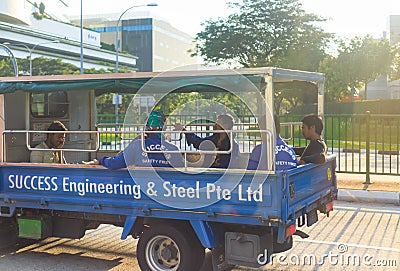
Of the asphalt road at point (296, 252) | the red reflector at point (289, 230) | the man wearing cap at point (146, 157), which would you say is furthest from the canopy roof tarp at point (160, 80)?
the asphalt road at point (296, 252)

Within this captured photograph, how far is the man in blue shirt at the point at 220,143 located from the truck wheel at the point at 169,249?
0.92 m

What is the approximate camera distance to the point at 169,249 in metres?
5.78

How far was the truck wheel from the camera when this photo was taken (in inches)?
221

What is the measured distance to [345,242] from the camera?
24.6 ft

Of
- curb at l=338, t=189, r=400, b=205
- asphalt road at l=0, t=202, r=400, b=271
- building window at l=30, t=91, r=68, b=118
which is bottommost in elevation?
asphalt road at l=0, t=202, r=400, b=271

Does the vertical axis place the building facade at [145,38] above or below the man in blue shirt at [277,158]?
above

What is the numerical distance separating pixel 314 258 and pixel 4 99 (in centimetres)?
430

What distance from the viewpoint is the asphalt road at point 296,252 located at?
650 cm

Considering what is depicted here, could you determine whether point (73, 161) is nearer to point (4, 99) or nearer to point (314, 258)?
point (4, 99)

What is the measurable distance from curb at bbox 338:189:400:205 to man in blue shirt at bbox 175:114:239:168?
4421 millimetres

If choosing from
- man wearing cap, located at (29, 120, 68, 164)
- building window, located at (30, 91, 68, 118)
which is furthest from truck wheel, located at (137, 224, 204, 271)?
building window, located at (30, 91, 68, 118)

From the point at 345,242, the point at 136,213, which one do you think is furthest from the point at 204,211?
the point at 345,242

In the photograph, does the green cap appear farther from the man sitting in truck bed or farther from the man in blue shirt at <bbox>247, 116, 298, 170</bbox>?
the man sitting in truck bed

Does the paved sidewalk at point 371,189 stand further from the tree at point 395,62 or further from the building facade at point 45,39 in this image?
the building facade at point 45,39
